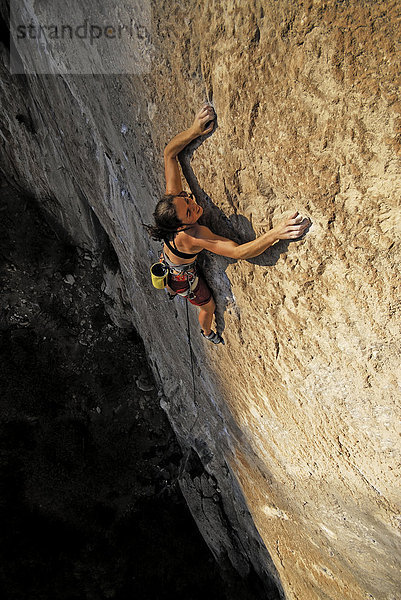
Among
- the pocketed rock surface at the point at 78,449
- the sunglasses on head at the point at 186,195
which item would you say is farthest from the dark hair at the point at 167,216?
the pocketed rock surface at the point at 78,449

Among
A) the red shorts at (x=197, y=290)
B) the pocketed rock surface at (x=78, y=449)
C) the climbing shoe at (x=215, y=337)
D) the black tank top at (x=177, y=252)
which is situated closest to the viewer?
the black tank top at (x=177, y=252)

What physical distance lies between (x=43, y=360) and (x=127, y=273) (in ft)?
10.2

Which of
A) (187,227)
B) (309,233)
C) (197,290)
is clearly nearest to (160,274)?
(197,290)

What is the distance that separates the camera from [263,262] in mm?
2199

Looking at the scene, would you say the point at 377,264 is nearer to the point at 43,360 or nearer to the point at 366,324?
the point at 366,324

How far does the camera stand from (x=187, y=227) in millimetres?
2285

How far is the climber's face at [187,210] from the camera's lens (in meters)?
2.18

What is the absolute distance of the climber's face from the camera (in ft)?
7.16

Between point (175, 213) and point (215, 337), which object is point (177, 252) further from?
point (215, 337)

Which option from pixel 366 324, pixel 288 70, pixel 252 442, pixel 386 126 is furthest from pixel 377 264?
pixel 252 442

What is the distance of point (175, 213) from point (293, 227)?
0.74m

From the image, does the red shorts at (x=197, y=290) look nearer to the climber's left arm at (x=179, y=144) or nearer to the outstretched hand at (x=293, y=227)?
the climber's left arm at (x=179, y=144)

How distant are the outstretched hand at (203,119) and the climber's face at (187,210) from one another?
0.40 metres

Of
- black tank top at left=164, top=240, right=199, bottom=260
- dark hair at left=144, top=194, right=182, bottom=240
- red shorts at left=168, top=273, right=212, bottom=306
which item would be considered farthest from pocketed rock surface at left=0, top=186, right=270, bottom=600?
dark hair at left=144, top=194, right=182, bottom=240
